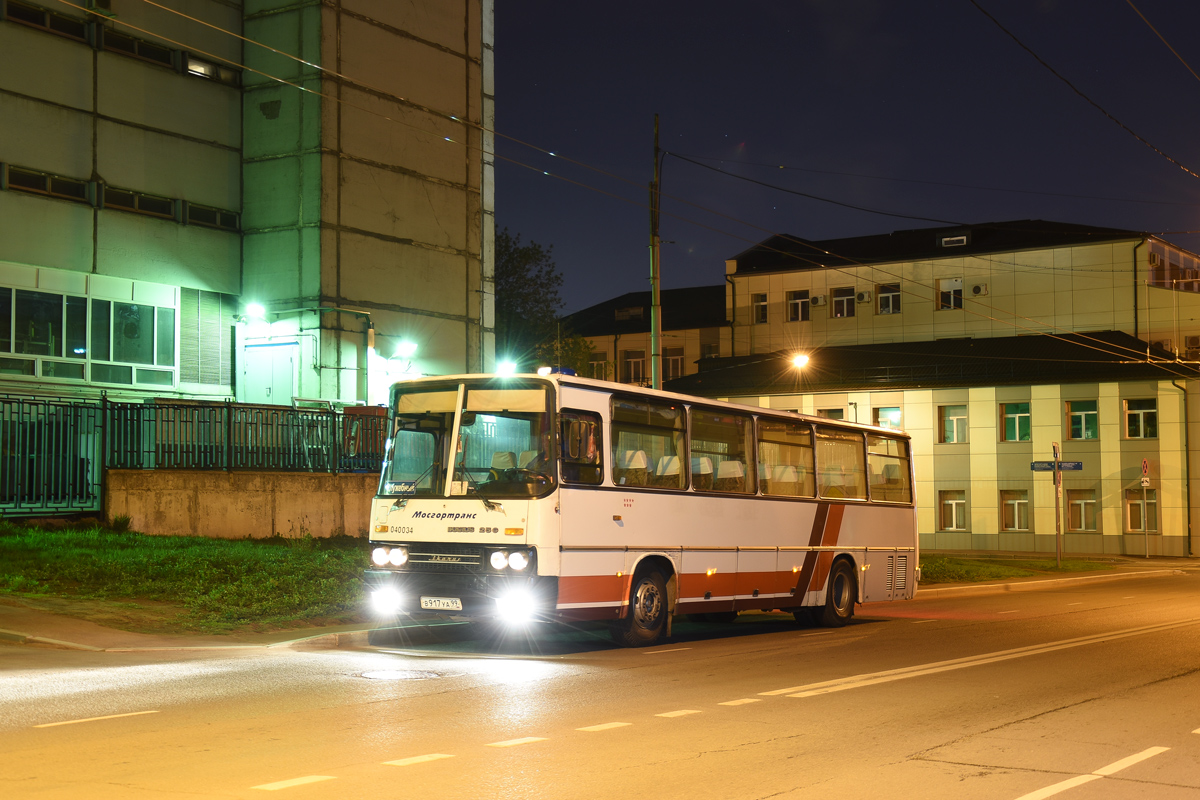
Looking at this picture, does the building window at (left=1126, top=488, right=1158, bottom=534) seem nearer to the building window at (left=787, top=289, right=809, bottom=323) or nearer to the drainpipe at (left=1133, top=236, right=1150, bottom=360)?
the drainpipe at (left=1133, top=236, right=1150, bottom=360)

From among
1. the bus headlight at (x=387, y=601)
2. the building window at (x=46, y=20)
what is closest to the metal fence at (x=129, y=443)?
the bus headlight at (x=387, y=601)

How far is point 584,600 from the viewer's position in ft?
43.9

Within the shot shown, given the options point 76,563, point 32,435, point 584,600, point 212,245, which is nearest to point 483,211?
point 212,245

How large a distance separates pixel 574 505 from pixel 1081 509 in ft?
127

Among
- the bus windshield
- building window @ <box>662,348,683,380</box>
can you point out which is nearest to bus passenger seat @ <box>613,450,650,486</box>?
the bus windshield

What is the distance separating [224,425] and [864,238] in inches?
1752

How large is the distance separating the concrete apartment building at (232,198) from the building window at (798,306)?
82.6ft

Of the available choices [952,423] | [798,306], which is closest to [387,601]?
[952,423]

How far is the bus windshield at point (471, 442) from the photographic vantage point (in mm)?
13148

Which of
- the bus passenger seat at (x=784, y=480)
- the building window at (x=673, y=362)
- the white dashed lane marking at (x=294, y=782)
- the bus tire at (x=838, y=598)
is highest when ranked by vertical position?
the building window at (x=673, y=362)

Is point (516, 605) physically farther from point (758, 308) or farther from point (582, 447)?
point (758, 308)

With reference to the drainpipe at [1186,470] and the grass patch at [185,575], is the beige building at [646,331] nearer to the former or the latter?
the drainpipe at [1186,470]

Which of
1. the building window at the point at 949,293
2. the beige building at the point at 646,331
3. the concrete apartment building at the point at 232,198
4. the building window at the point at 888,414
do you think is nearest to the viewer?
the concrete apartment building at the point at 232,198

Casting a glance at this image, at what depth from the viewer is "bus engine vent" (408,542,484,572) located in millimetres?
13008
